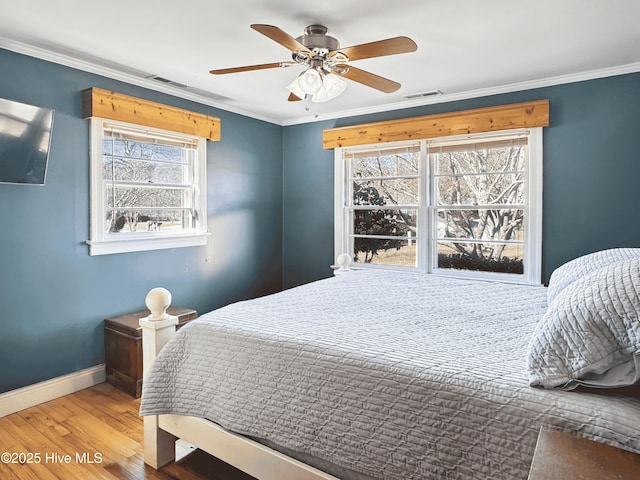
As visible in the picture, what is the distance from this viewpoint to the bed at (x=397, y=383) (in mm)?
1187

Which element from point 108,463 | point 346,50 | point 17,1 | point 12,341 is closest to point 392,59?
point 346,50

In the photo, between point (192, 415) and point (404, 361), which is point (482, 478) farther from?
point (192, 415)

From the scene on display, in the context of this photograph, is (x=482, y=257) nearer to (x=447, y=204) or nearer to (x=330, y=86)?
(x=447, y=204)

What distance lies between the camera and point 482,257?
152 inches

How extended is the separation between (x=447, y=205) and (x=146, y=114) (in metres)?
2.77

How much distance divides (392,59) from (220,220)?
2.24 metres

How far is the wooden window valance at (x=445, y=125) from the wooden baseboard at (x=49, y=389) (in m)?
3.01

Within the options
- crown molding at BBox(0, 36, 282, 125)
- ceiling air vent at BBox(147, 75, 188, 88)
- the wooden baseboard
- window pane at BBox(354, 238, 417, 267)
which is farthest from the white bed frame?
window pane at BBox(354, 238, 417, 267)

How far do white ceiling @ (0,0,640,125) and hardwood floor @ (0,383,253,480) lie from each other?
222 centimetres

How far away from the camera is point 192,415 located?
1.88 m

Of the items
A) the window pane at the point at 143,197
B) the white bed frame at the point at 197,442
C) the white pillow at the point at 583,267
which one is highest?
the window pane at the point at 143,197

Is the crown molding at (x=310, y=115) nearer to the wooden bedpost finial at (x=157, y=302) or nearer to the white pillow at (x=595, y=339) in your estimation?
the wooden bedpost finial at (x=157, y=302)

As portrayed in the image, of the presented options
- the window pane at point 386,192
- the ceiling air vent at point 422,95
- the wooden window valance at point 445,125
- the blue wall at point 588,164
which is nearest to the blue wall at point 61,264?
the wooden window valance at point 445,125

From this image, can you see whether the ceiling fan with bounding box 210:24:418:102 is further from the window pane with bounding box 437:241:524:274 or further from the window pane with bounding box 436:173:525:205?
the window pane with bounding box 437:241:524:274
